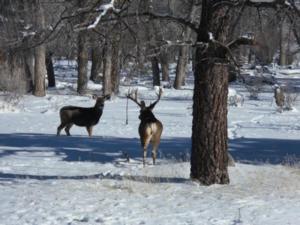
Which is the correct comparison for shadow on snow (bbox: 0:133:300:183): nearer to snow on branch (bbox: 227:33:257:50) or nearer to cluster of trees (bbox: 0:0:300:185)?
cluster of trees (bbox: 0:0:300:185)

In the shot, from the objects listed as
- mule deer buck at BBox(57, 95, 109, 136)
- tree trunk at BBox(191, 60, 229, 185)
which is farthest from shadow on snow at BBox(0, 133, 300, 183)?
tree trunk at BBox(191, 60, 229, 185)

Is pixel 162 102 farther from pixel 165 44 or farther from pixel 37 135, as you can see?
pixel 165 44

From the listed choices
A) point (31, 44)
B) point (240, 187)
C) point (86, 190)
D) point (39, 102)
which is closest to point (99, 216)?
point (86, 190)

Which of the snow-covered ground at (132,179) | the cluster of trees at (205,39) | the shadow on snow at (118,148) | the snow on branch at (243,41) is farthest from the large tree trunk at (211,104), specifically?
the shadow on snow at (118,148)

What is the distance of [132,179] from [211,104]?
6.34 ft

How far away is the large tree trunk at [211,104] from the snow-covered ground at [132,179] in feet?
1.16

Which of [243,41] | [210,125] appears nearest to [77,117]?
[210,125]

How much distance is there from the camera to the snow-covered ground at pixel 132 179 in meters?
8.46

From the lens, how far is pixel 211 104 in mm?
10875

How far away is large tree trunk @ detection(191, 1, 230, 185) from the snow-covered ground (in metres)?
0.36

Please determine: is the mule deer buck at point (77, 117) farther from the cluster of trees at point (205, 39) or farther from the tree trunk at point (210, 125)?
the tree trunk at point (210, 125)

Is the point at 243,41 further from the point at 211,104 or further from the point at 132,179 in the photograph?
the point at 132,179

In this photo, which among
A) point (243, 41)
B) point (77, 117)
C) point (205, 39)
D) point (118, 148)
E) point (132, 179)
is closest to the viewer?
point (243, 41)

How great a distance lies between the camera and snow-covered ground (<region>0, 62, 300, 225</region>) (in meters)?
8.46
